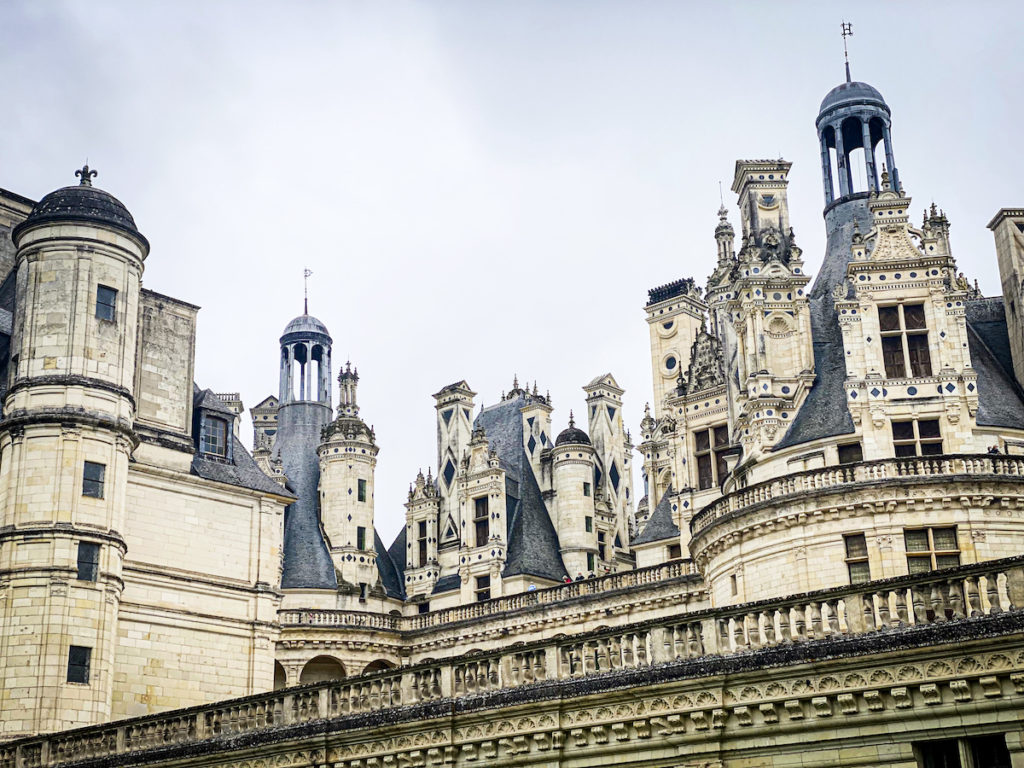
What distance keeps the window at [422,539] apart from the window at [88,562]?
2246 cm

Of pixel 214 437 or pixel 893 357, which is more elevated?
pixel 893 357

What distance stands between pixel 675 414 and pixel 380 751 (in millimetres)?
23646

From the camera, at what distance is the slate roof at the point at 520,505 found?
45.1 metres

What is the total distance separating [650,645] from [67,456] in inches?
676

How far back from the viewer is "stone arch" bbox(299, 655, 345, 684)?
142 feet

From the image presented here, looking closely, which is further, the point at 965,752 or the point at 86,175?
the point at 86,175

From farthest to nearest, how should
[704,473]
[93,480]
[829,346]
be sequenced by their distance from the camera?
1. [704,473]
2. [829,346]
3. [93,480]

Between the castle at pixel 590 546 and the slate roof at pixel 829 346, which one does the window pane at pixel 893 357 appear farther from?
the slate roof at pixel 829 346

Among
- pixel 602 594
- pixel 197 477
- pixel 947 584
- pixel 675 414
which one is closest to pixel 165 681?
pixel 197 477

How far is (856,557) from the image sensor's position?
27312 millimetres

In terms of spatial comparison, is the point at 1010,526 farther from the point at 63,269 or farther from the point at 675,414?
the point at 63,269

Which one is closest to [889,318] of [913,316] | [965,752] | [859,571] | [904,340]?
[913,316]

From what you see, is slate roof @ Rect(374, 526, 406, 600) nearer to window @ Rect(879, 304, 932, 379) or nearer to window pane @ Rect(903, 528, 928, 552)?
window @ Rect(879, 304, 932, 379)

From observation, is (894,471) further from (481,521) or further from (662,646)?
(481,521)
